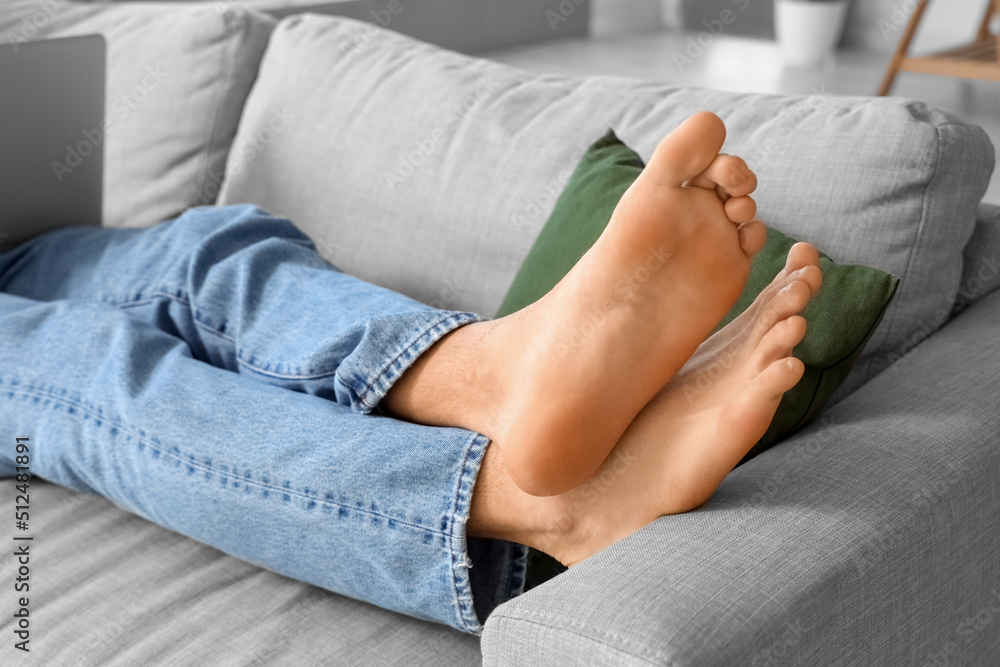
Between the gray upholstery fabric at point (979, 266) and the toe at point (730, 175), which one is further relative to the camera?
the gray upholstery fabric at point (979, 266)

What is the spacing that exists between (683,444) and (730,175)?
206mm

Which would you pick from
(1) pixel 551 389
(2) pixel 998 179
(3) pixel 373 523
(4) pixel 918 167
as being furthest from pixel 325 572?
(2) pixel 998 179

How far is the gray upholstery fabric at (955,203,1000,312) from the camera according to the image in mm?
1086

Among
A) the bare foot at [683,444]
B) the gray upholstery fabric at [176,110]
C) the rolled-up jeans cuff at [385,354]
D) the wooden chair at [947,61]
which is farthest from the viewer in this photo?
the wooden chair at [947,61]

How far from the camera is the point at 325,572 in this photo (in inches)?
33.9

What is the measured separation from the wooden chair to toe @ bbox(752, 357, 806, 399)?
3.05 metres

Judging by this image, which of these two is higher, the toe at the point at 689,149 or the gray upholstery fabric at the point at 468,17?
the toe at the point at 689,149

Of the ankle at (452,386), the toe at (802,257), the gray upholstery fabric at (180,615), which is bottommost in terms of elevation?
the gray upholstery fabric at (180,615)

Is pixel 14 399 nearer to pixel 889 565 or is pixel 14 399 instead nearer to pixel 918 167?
pixel 889 565

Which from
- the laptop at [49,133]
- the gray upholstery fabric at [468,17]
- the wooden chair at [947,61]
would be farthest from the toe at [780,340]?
the gray upholstery fabric at [468,17]

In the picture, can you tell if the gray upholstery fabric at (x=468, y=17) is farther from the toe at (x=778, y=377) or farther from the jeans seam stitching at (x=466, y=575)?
the toe at (x=778, y=377)

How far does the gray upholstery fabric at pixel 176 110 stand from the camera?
156 centimetres

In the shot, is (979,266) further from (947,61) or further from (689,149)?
(947,61)

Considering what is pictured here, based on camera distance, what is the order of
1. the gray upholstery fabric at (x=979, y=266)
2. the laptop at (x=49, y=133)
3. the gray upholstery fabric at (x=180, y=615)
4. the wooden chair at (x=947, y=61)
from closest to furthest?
the gray upholstery fabric at (x=180, y=615)
the gray upholstery fabric at (x=979, y=266)
the laptop at (x=49, y=133)
the wooden chair at (x=947, y=61)
